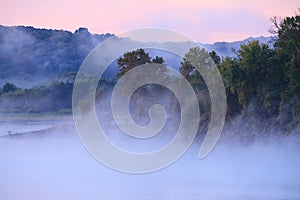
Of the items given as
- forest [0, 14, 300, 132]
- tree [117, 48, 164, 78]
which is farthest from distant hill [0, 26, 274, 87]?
forest [0, 14, 300, 132]

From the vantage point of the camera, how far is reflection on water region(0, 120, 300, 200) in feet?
53.9

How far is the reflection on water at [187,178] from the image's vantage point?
1644 cm

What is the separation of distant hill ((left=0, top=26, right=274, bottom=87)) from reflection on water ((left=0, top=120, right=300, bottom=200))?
115 feet

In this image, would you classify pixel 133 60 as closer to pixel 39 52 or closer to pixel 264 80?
pixel 264 80

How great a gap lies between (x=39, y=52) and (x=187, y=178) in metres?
53.2

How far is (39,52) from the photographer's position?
69.9 metres

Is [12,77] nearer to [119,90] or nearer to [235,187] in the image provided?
[119,90]

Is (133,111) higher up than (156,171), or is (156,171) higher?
(133,111)

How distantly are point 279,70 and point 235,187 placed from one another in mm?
5456

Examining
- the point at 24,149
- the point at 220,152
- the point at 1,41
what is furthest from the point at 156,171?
the point at 1,41

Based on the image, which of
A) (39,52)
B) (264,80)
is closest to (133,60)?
(264,80)

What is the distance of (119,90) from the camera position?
27.5 meters

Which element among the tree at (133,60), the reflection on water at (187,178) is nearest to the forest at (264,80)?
the reflection on water at (187,178)

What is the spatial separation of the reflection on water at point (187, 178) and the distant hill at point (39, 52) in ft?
115
